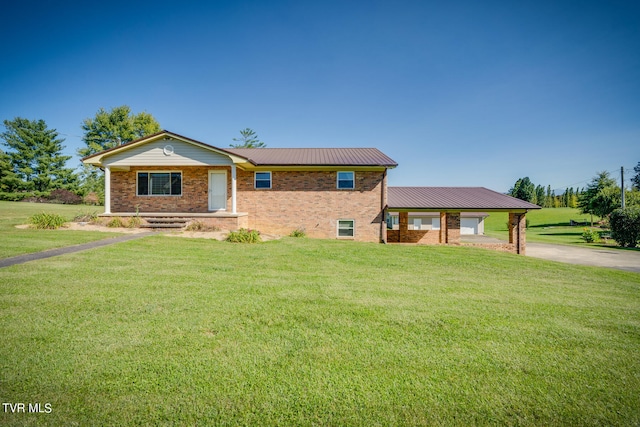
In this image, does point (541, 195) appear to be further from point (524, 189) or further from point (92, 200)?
point (92, 200)

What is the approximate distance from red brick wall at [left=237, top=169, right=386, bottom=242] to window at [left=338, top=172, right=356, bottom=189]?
0.25 metres

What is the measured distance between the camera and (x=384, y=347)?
3551 mm

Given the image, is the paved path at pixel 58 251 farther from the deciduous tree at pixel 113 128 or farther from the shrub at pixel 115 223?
the deciduous tree at pixel 113 128

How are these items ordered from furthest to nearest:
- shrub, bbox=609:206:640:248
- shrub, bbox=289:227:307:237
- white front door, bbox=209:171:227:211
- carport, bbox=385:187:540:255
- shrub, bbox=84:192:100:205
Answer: shrub, bbox=84:192:100:205 < shrub, bbox=609:206:640:248 < carport, bbox=385:187:540:255 < white front door, bbox=209:171:227:211 < shrub, bbox=289:227:307:237

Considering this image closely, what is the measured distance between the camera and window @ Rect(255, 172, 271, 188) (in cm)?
1686

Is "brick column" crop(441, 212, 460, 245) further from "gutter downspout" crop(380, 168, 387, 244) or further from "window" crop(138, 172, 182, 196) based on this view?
"window" crop(138, 172, 182, 196)

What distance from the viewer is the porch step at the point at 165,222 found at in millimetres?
13648

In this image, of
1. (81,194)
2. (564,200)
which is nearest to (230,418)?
(81,194)

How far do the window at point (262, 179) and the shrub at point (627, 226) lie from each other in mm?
30375

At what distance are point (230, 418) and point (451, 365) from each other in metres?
2.48

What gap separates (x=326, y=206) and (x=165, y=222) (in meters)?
8.81

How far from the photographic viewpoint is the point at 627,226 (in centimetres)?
2353

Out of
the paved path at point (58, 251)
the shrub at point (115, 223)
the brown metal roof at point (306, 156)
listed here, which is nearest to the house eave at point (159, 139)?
the brown metal roof at point (306, 156)

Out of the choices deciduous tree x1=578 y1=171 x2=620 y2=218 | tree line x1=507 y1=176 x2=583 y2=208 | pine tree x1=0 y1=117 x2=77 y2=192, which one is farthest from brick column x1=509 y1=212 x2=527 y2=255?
tree line x1=507 y1=176 x2=583 y2=208
